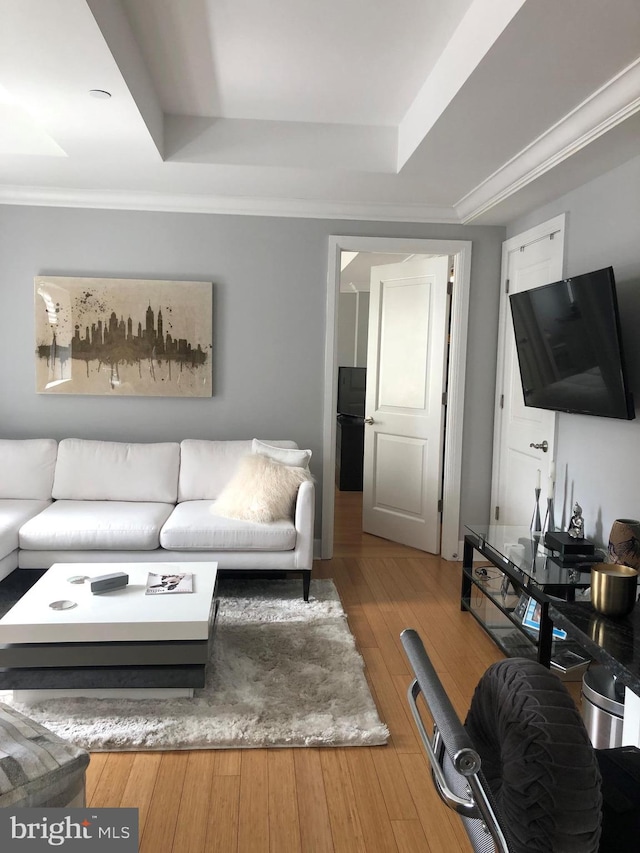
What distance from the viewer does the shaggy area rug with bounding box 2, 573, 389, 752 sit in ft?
7.70

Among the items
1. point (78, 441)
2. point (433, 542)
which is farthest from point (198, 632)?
point (433, 542)

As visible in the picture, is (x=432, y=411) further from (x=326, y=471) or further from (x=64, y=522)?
(x=64, y=522)

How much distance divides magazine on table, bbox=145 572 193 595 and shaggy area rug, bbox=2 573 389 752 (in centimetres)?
36

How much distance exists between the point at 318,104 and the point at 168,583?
2525 mm

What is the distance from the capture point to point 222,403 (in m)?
4.55

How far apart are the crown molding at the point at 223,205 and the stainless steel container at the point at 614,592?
3.17 m

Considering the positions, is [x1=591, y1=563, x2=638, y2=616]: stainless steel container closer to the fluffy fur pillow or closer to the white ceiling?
the white ceiling

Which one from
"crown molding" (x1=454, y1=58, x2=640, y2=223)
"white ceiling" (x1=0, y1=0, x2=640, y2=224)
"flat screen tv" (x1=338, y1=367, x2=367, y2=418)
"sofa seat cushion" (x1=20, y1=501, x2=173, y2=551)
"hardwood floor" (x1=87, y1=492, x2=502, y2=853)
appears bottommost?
"hardwood floor" (x1=87, y1=492, x2=502, y2=853)

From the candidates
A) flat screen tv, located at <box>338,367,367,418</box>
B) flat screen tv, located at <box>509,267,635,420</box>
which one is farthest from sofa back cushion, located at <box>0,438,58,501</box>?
flat screen tv, located at <box>338,367,367,418</box>

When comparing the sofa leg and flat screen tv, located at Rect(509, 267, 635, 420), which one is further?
the sofa leg

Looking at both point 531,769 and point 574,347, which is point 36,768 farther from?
point 574,347

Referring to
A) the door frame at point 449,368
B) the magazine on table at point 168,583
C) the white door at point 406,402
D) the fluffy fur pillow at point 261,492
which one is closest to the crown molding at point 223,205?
the door frame at point 449,368

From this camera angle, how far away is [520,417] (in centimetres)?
423

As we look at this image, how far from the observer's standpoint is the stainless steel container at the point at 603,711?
222 cm
